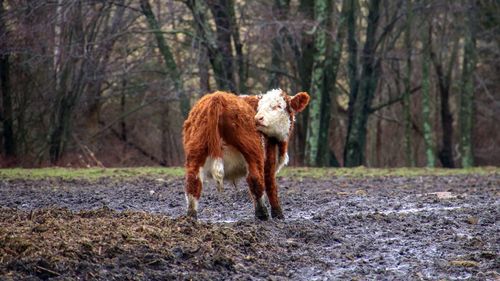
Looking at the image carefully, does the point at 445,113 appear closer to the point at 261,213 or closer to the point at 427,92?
the point at 427,92

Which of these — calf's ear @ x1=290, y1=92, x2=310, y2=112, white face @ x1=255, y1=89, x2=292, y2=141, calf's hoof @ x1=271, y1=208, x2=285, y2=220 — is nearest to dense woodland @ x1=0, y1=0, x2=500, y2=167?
calf's ear @ x1=290, y1=92, x2=310, y2=112

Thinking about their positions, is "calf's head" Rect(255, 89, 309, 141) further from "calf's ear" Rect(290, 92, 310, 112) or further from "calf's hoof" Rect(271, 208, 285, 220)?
"calf's hoof" Rect(271, 208, 285, 220)

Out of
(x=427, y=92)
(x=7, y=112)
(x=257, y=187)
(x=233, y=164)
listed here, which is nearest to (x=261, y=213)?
(x=257, y=187)

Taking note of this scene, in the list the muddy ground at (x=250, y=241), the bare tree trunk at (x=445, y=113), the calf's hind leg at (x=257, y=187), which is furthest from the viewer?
the bare tree trunk at (x=445, y=113)

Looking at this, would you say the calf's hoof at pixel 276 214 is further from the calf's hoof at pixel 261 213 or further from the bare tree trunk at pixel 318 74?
the bare tree trunk at pixel 318 74

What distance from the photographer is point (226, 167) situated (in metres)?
9.73

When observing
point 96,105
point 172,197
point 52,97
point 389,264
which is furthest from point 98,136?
point 389,264

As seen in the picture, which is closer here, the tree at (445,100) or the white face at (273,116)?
the white face at (273,116)

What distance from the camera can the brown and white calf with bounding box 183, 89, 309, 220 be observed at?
9.37 metres

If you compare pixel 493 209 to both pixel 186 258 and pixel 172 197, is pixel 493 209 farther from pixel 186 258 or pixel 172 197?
pixel 186 258

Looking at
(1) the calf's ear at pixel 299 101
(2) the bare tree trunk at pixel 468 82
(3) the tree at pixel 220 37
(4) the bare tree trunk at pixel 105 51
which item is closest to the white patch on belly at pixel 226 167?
(1) the calf's ear at pixel 299 101

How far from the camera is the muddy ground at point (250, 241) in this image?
23.4 feet

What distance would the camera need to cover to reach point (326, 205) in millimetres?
12734

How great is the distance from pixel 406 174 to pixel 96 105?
52.8 ft
